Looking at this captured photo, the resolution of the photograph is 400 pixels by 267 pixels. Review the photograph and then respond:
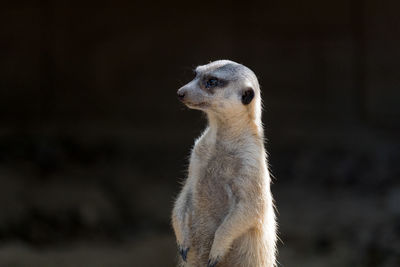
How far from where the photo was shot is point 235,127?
3.25m

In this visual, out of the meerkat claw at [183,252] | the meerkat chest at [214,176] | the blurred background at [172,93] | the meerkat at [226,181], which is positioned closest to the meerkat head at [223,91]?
the meerkat at [226,181]

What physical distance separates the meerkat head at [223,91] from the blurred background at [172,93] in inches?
148

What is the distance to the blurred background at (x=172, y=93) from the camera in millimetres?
7109

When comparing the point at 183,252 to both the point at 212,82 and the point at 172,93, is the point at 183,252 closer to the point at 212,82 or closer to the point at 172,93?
the point at 212,82

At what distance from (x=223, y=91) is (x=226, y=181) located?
0.40m

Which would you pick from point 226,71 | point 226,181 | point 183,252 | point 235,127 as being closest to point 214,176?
point 226,181

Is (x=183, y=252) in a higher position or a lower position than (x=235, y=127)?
lower

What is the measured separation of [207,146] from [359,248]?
10.6ft

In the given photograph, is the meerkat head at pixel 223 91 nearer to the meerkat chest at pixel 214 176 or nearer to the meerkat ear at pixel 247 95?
the meerkat ear at pixel 247 95

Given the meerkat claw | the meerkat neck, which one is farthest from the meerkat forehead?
the meerkat claw

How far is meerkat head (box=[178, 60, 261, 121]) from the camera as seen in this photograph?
321 centimetres

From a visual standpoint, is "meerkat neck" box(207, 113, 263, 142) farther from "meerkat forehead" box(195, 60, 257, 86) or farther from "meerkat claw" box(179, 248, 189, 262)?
"meerkat claw" box(179, 248, 189, 262)

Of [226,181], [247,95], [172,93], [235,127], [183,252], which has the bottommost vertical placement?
[172,93]

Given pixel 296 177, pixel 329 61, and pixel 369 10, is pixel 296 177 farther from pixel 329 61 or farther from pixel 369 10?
pixel 369 10
